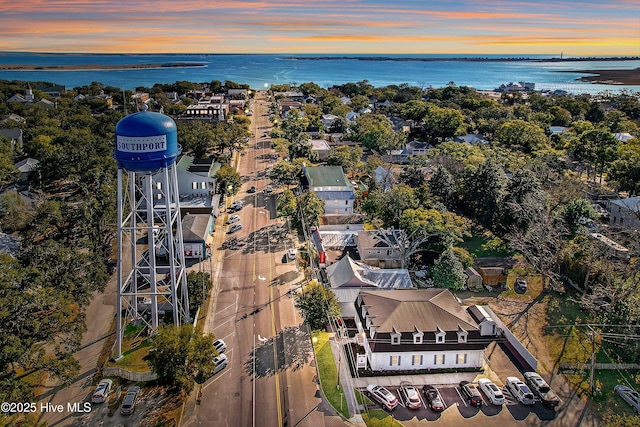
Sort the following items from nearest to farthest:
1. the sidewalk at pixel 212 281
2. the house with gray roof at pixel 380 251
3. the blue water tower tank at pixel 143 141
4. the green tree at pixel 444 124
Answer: the sidewalk at pixel 212 281 < the blue water tower tank at pixel 143 141 < the house with gray roof at pixel 380 251 < the green tree at pixel 444 124

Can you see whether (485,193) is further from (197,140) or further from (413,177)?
(197,140)

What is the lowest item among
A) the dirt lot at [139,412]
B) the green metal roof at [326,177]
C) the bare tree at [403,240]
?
the dirt lot at [139,412]

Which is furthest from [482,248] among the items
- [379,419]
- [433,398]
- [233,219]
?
[379,419]

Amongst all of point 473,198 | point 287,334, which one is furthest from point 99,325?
point 473,198

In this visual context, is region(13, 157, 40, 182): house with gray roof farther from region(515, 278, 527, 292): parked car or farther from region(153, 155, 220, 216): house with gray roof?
region(515, 278, 527, 292): parked car

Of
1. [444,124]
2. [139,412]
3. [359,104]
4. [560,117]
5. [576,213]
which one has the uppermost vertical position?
[560,117]

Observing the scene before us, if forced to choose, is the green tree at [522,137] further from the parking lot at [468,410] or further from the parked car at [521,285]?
the parking lot at [468,410]

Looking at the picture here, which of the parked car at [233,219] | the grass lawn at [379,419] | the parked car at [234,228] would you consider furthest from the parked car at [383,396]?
the parked car at [233,219]
